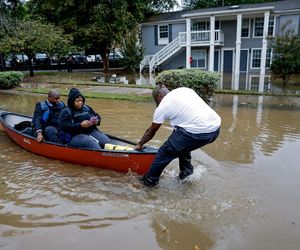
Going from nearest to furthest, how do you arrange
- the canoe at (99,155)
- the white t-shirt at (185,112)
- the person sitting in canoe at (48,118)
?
1. the white t-shirt at (185,112)
2. the canoe at (99,155)
3. the person sitting in canoe at (48,118)

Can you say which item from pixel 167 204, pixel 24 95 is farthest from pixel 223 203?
pixel 24 95

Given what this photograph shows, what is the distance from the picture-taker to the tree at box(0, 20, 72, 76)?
65.9 feet

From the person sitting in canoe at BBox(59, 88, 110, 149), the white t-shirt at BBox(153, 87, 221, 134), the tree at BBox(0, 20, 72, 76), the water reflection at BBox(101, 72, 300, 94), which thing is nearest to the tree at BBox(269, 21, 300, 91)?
the water reflection at BBox(101, 72, 300, 94)

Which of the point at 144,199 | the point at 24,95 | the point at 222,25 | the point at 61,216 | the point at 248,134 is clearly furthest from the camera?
the point at 222,25

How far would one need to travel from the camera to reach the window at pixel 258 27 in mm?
26906

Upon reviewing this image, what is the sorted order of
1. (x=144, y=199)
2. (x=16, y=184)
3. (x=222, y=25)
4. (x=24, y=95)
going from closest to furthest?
(x=144, y=199), (x=16, y=184), (x=24, y=95), (x=222, y=25)

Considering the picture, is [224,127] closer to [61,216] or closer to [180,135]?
[180,135]

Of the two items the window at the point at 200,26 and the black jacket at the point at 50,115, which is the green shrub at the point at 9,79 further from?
the window at the point at 200,26

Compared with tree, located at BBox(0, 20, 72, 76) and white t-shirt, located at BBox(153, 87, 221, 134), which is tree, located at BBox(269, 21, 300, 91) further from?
tree, located at BBox(0, 20, 72, 76)

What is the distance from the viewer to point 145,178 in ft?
18.4

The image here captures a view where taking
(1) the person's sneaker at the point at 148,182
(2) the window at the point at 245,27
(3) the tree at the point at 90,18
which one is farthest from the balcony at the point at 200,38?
(1) the person's sneaker at the point at 148,182

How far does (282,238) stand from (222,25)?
26358 millimetres

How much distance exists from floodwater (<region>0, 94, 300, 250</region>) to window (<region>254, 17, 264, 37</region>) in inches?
825

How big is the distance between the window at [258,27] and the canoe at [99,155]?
77.3ft
